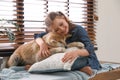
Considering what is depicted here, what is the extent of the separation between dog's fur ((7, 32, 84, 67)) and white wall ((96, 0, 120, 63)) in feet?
3.71

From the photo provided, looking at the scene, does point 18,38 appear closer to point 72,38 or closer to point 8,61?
point 8,61

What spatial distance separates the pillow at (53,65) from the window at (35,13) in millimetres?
718

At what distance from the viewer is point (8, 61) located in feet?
7.01

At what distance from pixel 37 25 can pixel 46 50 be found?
82cm

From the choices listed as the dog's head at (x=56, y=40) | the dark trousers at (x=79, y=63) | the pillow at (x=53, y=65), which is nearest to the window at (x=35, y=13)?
the dog's head at (x=56, y=40)

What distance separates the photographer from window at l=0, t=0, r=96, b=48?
252 centimetres

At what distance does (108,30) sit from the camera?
10.1 feet

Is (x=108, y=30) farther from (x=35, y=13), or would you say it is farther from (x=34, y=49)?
(x=34, y=49)

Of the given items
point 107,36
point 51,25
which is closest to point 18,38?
point 51,25

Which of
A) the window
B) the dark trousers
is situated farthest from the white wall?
the dark trousers

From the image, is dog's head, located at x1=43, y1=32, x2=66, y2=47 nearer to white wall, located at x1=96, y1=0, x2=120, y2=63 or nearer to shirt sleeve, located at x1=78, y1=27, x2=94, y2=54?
shirt sleeve, located at x1=78, y1=27, x2=94, y2=54

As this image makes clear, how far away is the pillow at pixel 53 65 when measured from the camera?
1704mm

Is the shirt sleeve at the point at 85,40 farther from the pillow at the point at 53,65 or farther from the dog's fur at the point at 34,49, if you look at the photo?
the pillow at the point at 53,65

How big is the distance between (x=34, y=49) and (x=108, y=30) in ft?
4.34
